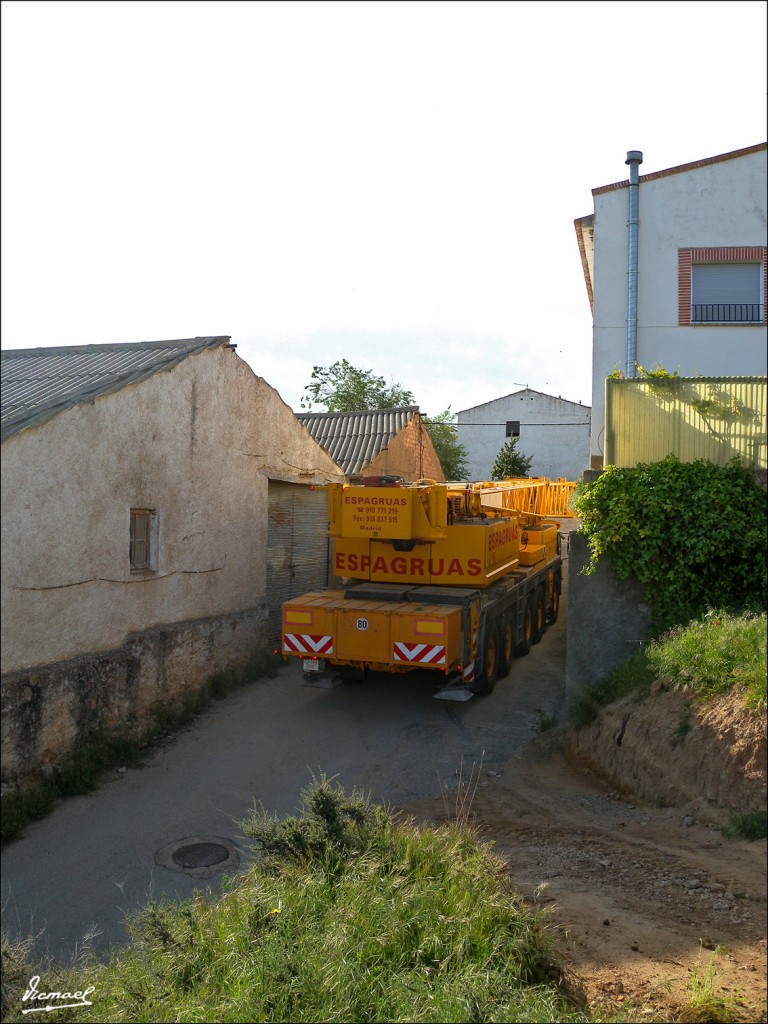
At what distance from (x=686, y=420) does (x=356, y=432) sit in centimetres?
1327

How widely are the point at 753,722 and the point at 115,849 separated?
18.2ft

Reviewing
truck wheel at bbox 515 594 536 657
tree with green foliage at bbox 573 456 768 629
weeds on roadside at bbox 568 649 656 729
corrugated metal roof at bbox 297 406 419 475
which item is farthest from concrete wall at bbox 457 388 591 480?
weeds on roadside at bbox 568 649 656 729

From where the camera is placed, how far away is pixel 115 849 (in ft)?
24.9

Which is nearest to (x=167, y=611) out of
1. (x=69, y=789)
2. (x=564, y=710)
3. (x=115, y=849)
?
(x=69, y=789)

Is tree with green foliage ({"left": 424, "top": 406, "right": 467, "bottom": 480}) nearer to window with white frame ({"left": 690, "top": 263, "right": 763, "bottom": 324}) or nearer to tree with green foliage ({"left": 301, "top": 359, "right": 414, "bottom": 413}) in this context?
tree with green foliage ({"left": 301, "top": 359, "right": 414, "bottom": 413})

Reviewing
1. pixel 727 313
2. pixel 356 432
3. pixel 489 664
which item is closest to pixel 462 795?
pixel 489 664

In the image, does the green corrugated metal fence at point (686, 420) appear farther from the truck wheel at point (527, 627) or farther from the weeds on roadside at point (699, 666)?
the truck wheel at point (527, 627)

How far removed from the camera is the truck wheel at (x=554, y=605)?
15.1m

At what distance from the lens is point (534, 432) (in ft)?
125

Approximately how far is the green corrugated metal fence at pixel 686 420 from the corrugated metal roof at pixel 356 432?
1000 cm

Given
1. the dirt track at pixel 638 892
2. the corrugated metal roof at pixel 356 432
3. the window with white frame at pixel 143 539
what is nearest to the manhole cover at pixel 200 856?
the dirt track at pixel 638 892

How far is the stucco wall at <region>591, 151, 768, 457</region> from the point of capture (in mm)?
11766

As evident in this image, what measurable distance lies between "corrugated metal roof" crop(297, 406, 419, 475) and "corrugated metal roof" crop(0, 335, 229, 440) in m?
7.60

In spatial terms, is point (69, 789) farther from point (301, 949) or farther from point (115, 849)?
point (301, 949)
